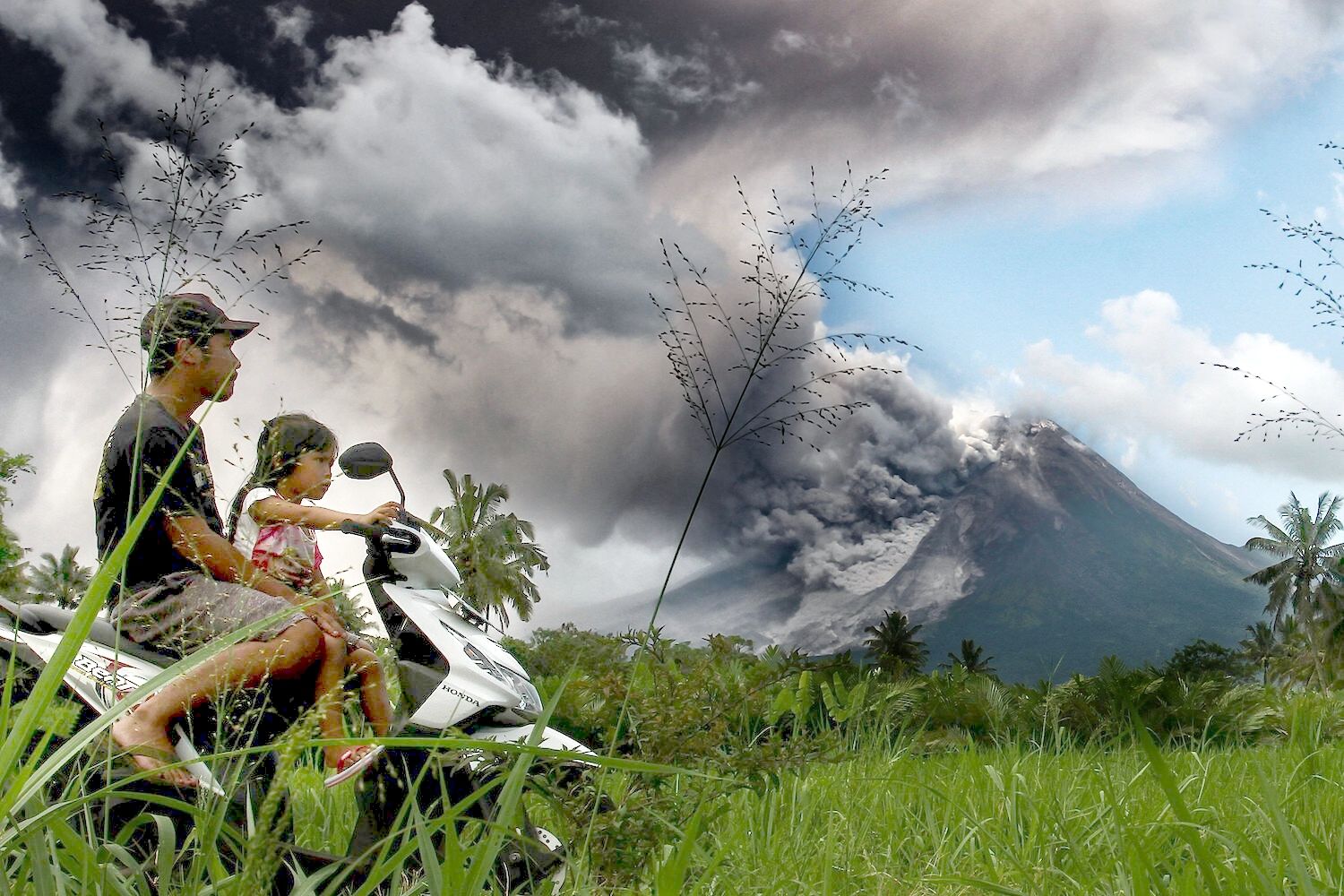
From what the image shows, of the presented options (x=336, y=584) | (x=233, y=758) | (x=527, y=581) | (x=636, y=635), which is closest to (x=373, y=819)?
(x=233, y=758)

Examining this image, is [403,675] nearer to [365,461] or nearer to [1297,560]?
[365,461]

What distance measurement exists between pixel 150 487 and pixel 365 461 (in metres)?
0.55

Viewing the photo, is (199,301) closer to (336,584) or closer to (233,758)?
(336,584)

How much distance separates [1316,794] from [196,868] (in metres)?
3.10

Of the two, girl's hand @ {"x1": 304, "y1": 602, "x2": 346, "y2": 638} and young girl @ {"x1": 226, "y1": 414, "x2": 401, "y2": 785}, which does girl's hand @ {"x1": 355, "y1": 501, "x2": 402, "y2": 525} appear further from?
girl's hand @ {"x1": 304, "y1": 602, "x2": 346, "y2": 638}

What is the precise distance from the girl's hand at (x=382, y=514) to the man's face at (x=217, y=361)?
47 cm

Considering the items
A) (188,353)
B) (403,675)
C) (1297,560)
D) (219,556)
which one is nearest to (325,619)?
(403,675)

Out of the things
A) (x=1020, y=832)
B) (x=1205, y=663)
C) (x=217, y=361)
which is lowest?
(x=1205, y=663)

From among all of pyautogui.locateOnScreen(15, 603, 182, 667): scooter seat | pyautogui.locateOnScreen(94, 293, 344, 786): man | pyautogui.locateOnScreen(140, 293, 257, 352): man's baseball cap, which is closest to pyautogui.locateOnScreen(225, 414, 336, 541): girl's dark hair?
pyautogui.locateOnScreen(94, 293, 344, 786): man

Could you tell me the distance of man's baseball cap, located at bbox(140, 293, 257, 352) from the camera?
2.24m

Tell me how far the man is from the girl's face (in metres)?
0.31

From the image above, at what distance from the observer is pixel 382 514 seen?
2.68 meters

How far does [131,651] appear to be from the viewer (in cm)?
262

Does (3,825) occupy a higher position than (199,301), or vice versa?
(199,301)
